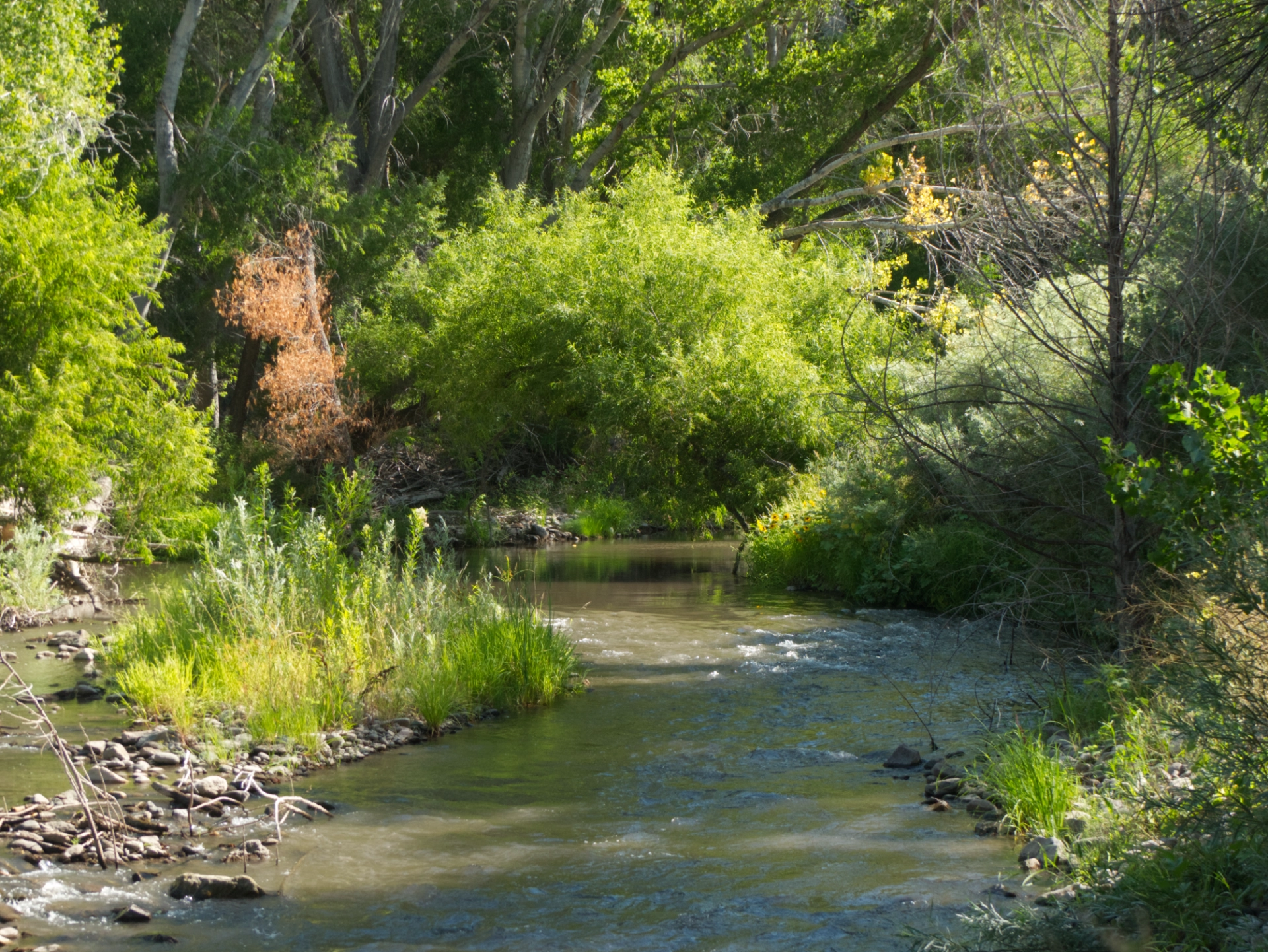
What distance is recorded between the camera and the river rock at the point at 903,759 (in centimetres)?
779

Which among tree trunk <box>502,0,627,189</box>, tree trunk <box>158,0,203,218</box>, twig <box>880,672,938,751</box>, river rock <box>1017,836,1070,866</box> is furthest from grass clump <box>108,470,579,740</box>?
tree trunk <box>502,0,627,189</box>

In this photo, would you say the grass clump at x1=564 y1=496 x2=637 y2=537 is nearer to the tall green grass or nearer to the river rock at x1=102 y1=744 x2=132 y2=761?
the river rock at x1=102 y1=744 x2=132 y2=761

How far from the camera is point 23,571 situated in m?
13.9

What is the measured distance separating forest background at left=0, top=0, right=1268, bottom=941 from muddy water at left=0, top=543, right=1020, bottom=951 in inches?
42.0

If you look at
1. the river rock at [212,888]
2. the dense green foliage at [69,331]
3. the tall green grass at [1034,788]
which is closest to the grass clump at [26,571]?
the dense green foliage at [69,331]

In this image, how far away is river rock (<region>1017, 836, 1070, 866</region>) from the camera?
5539 millimetres

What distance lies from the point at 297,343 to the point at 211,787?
62.8ft

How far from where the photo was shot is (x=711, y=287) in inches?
802

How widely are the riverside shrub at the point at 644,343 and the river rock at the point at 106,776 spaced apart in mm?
12776

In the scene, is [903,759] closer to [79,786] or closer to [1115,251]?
[1115,251]

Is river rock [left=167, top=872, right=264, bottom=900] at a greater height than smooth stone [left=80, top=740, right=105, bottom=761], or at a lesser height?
greater

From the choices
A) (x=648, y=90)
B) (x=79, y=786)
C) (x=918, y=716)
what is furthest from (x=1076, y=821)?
(x=648, y=90)

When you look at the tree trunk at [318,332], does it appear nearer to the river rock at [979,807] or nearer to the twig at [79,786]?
the twig at [79,786]

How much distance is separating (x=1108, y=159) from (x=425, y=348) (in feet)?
60.1
